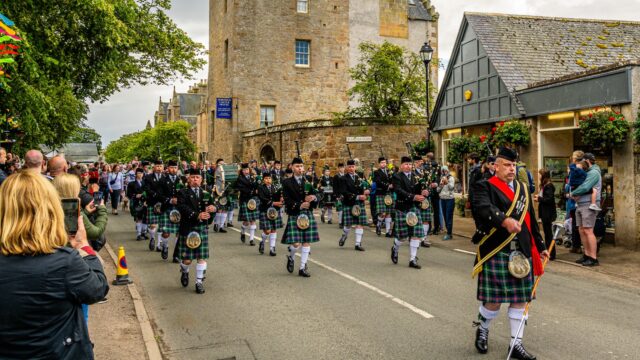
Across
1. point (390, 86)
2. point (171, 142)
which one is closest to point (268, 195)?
point (390, 86)

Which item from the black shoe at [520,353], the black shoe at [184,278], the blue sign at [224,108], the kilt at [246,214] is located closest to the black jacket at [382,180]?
the kilt at [246,214]

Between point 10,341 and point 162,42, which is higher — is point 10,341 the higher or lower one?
the lower one

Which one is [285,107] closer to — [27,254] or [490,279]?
[490,279]

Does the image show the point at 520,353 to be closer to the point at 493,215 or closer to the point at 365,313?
the point at 493,215

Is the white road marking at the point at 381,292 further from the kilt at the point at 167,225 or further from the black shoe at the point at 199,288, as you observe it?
the kilt at the point at 167,225

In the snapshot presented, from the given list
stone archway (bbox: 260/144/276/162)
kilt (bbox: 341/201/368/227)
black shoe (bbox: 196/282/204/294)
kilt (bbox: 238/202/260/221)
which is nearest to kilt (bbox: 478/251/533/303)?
black shoe (bbox: 196/282/204/294)

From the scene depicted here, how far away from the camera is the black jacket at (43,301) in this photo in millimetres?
2572

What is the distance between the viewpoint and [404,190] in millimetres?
10562

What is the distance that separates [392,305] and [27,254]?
5465 millimetres

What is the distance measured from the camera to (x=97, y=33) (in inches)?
471

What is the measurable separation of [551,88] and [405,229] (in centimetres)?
703

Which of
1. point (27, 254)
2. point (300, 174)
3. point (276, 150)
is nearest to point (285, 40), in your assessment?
point (276, 150)

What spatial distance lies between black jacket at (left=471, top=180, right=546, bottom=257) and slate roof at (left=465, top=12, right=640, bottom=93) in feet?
38.2

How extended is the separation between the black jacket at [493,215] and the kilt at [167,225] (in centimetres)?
755
